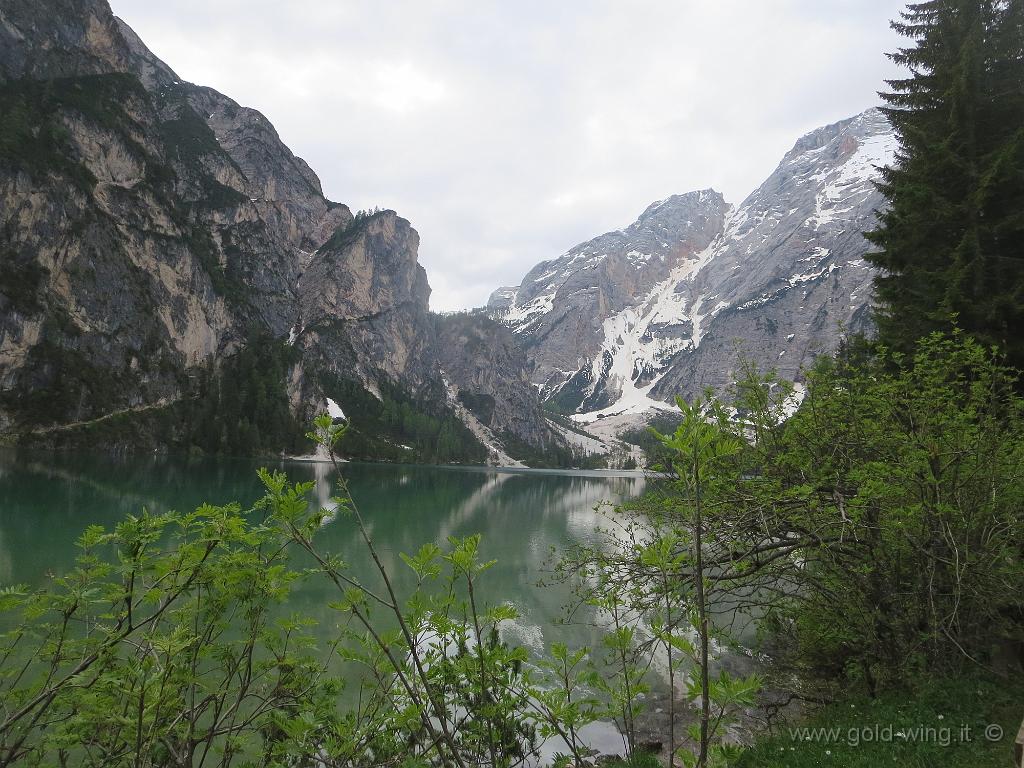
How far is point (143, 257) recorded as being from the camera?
426ft

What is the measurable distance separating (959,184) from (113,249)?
151 meters

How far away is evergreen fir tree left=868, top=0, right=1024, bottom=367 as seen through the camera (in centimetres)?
1095

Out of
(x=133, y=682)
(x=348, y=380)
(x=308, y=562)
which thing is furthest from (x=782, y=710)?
(x=348, y=380)

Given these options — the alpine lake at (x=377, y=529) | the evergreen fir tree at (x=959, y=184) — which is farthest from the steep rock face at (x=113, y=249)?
the evergreen fir tree at (x=959, y=184)

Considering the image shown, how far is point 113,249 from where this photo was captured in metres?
120

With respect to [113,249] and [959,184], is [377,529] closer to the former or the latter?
[959,184]

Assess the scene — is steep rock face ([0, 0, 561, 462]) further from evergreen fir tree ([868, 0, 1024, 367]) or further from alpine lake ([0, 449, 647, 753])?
evergreen fir tree ([868, 0, 1024, 367])

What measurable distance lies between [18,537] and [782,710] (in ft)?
94.6

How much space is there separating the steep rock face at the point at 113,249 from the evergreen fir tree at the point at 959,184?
402 feet

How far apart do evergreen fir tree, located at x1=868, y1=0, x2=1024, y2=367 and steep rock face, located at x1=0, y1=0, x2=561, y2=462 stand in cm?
12267

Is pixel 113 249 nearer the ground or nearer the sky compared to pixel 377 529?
nearer the sky

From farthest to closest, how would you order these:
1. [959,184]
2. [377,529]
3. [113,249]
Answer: [113,249] → [377,529] → [959,184]

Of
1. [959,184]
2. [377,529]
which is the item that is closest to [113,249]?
[377,529]

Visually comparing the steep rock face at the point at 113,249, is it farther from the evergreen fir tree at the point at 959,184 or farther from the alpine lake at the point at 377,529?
the evergreen fir tree at the point at 959,184
